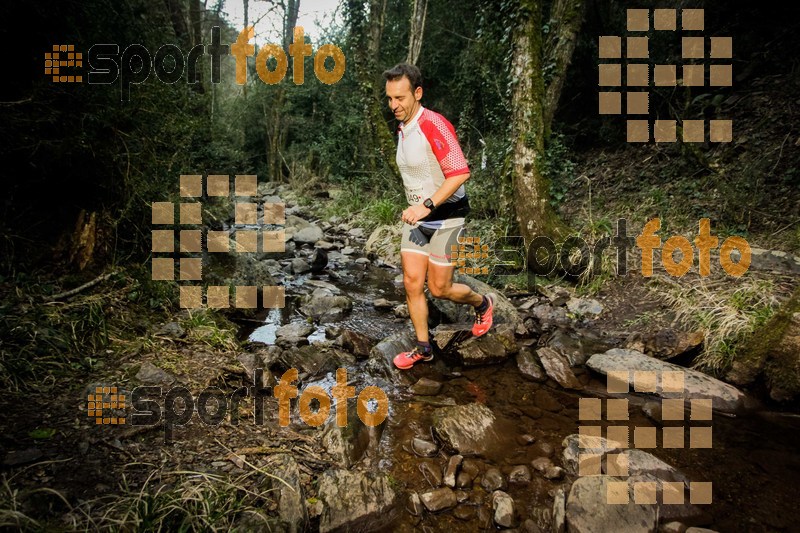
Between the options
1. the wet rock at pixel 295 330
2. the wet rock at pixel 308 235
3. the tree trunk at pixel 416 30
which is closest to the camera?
the wet rock at pixel 295 330

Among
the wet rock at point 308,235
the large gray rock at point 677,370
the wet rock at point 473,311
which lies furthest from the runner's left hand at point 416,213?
the wet rock at point 308,235

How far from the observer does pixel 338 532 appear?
180 cm

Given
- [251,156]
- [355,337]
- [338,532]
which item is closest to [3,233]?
[355,337]

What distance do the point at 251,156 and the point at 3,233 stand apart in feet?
49.0

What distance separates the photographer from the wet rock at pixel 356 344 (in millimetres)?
3631

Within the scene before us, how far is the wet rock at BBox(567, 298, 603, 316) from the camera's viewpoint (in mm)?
4410

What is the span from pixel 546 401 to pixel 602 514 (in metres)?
1.15

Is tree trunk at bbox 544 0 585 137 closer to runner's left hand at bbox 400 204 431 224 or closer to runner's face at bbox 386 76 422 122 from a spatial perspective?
runner's face at bbox 386 76 422 122

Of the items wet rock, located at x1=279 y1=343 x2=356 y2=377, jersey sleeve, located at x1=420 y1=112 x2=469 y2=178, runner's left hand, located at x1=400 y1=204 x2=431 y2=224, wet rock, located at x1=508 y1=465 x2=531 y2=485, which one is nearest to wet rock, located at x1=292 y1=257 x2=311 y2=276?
wet rock, located at x1=279 y1=343 x2=356 y2=377

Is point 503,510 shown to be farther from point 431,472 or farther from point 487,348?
point 487,348

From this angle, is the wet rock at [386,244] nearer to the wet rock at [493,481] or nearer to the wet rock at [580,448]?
the wet rock at [580,448]

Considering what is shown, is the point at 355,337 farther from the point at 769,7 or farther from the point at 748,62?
the point at 769,7

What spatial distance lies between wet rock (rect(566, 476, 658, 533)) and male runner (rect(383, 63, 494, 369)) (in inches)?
65.7

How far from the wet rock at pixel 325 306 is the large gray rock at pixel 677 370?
2735mm
